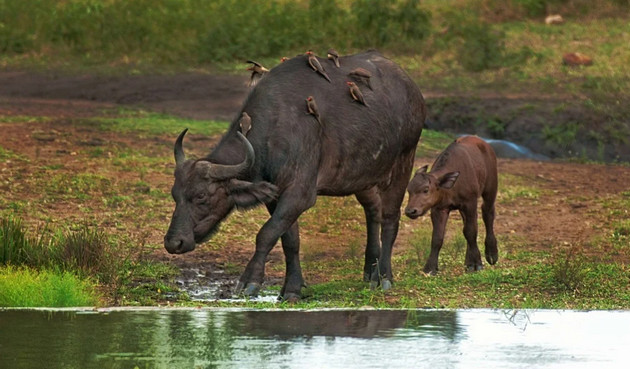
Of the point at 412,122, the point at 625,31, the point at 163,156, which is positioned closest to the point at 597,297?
the point at 412,122

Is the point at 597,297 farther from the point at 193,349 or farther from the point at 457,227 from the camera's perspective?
the point at 457,227

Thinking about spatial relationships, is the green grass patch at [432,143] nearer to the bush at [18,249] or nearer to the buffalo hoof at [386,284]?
the buffalo hoof at [386,284]

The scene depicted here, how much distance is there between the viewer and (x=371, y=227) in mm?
10742

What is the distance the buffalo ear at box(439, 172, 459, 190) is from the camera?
37.7 ft

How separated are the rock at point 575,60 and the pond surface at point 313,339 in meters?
15.3

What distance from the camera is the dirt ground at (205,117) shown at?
13133 millimetres

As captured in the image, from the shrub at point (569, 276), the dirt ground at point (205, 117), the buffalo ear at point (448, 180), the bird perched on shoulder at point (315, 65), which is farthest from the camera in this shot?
the dirt ground at point (205, 117)

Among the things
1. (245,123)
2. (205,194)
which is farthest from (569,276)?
(205,194)

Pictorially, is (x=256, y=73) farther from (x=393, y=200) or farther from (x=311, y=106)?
(x=393, y=200)

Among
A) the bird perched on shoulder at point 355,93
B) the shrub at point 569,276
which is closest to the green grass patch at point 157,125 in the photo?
the bird perched on shoulder at point 355,93

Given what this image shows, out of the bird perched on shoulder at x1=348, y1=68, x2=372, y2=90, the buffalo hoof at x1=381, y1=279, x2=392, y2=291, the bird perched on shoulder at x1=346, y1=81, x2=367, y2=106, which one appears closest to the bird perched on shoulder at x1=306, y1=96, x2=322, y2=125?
the bird perched on shoulder at x1=346, y1=81, x2=367, y2=106

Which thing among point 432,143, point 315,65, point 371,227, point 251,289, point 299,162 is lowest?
point 432,143

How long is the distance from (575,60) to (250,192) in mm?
15385

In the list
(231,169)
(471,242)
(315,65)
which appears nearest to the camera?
(231,169)
